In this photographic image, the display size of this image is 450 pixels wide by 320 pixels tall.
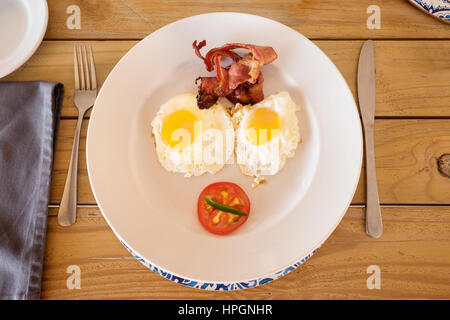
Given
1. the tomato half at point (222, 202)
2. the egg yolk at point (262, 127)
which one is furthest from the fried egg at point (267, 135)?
the tomato half at point (222, 202)

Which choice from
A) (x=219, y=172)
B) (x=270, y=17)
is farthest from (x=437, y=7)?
(x=219, y=172)

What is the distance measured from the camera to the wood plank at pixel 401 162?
60.7 inches

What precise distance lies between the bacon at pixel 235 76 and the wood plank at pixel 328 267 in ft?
2.18

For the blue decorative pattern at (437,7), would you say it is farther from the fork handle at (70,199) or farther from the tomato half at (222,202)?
the fork handle at (70,199)

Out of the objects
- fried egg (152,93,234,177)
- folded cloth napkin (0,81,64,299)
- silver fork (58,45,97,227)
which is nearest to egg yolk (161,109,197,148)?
fried egg (152,93,234,177)

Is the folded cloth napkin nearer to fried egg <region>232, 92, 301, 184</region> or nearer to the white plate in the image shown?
the white plate

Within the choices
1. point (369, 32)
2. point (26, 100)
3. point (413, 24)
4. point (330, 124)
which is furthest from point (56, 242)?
point (413, 24)

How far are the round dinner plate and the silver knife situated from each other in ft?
0.36

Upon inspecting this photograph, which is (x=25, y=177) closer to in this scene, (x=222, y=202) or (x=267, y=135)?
(x=222, y=202)

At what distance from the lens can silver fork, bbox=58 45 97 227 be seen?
1.51 meters

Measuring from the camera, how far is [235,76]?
148 centimetres

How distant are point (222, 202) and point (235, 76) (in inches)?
20.4

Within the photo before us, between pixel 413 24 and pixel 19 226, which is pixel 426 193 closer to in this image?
pixel 413 24

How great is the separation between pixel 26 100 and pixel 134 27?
588mm
